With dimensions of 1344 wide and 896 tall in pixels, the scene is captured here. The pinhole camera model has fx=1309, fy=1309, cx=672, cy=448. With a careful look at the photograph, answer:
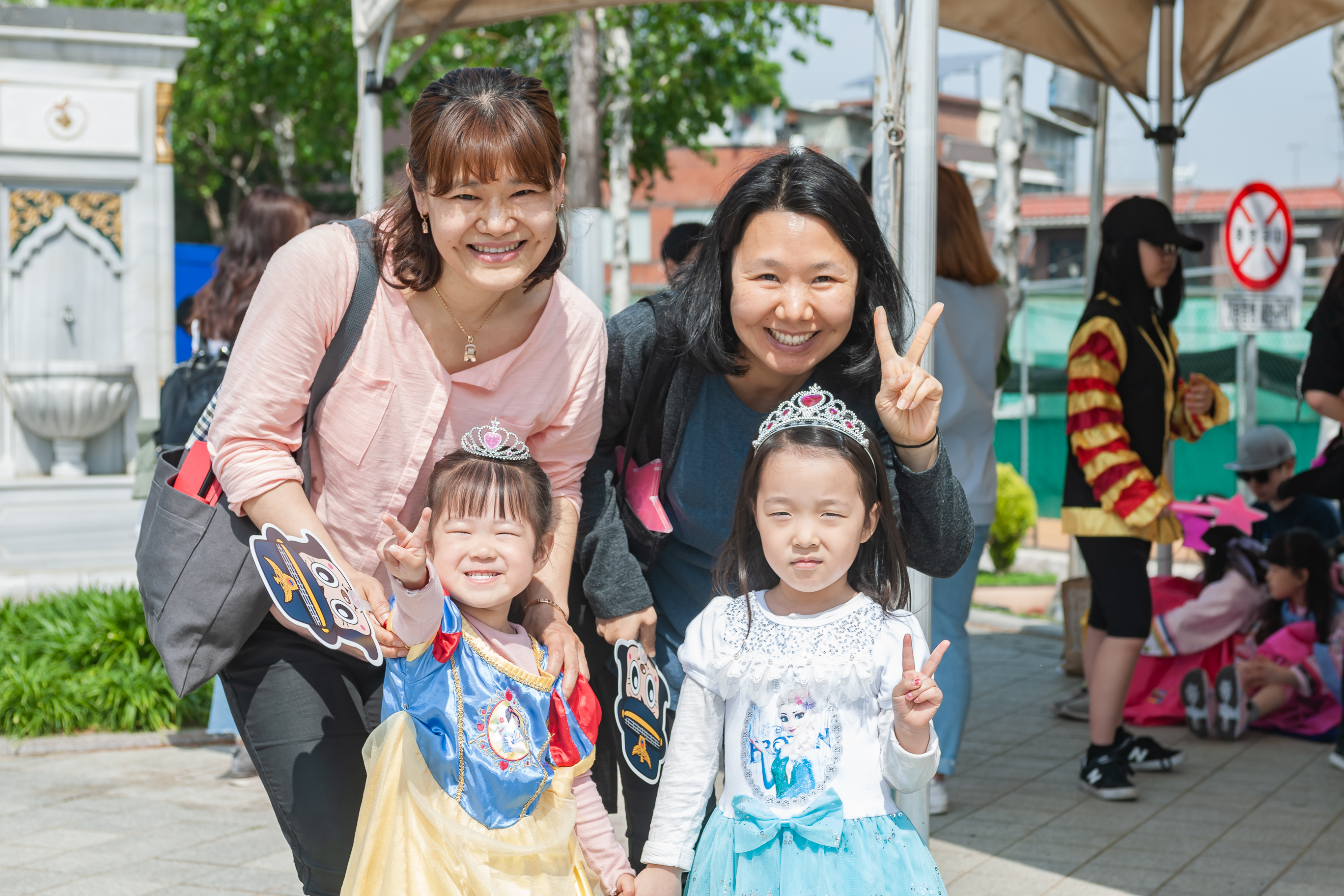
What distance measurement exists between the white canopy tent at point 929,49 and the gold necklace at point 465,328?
0.89 metres

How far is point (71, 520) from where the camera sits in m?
9.31

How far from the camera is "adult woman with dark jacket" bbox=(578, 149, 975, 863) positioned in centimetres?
235

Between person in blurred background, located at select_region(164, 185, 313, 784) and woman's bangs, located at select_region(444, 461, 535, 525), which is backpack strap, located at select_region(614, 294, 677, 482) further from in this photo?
person in blurred background, located at select_region(164, 185, 313, 784)

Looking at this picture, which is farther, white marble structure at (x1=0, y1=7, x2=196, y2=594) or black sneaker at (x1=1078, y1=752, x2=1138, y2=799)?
white marble structure at (x1=0, y1=7, x2=196, y2=594)

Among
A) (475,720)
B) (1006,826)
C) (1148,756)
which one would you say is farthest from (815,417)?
(1148,756)

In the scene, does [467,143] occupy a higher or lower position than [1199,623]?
higher

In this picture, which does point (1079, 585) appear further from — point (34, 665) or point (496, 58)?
point (496, 58)

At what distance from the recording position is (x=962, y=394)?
177 inches

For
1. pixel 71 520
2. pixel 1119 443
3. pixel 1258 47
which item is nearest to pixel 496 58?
pixel 71 520

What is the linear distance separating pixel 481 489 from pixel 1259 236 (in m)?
7.12

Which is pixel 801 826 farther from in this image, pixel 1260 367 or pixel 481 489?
pixel 1260 367

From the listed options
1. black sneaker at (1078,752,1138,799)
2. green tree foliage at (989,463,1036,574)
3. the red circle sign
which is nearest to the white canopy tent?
black sneaker at (1078,752,1138,799)

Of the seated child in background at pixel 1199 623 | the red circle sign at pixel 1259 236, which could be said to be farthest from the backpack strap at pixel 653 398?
the red circle sign at pixel 1259 236

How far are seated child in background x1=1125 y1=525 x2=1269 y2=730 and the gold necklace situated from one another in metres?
4.19
